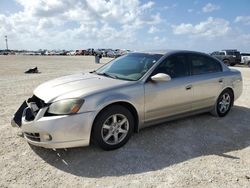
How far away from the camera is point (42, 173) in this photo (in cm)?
352

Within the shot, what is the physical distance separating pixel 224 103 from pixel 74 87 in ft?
11.9

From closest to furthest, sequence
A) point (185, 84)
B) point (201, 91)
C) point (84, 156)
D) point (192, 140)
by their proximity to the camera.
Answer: point (84, 156)
point (192, 140)
point (185, 84)
point (201, 91)

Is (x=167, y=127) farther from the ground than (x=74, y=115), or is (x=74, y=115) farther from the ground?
(x=74, y=115)

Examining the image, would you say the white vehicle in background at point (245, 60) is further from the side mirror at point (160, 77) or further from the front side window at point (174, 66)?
the side mirror at point (160, 77)

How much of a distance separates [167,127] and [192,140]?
69 centimetres

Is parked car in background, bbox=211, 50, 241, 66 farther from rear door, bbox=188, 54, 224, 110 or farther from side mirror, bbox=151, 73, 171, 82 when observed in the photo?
side mirror, bbox=151, 73, 171, 82

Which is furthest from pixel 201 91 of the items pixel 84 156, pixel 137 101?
pixel 84 156

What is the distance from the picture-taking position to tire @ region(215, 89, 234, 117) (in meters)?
5.98

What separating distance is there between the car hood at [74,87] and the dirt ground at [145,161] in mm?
864

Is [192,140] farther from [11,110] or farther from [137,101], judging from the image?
[11,110]

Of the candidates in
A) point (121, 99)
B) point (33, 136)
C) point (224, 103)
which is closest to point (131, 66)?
point (121, 99)

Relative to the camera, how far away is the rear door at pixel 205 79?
211 inches

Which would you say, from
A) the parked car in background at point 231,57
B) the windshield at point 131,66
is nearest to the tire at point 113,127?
the windshield at point 131,66

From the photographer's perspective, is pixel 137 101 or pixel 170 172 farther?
pixel 137 101
